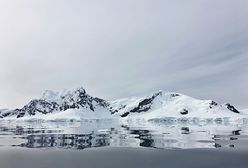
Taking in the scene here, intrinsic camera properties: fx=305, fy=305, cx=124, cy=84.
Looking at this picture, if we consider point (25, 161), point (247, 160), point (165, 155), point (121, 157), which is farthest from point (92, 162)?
point (247, 160)

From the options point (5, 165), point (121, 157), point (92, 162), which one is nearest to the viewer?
point (5, 165)

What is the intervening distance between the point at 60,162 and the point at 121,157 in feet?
20.8

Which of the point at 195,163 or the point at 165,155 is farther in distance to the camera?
the point at 165,155

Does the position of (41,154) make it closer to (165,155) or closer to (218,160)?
(165,155)

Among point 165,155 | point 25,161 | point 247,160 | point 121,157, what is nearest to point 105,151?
point 121,157

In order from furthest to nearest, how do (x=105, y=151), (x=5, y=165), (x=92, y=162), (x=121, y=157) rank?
(x=105, y=151) → (x=121, y=157) → (x=92, y=162) → (x=5, y=165)

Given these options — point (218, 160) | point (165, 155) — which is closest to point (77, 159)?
point (165, 155)

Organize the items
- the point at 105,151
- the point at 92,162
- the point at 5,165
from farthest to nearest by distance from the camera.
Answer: the point at 105,151 → the point at 92,162 → the point at 5,165

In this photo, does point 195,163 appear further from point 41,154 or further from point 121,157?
point 41,154

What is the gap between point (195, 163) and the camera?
26.5m

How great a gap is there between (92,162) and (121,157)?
13.3 feet

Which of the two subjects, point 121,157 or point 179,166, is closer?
point 179,166

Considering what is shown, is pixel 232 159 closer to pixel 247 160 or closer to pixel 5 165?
pixel 247 160

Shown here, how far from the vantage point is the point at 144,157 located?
30.1 metres
